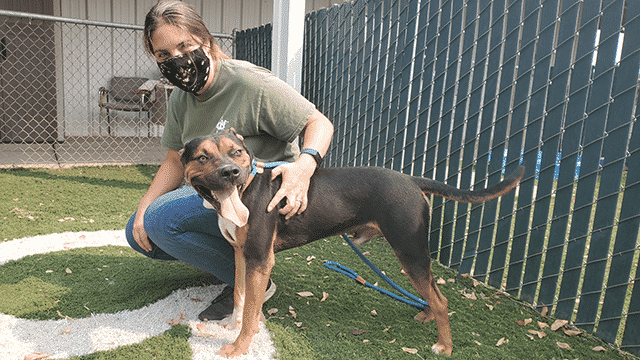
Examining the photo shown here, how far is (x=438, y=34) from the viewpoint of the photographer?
10.9 feet

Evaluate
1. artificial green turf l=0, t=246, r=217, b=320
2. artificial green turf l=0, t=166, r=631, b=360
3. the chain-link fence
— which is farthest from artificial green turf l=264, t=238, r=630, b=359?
the chain-link fence

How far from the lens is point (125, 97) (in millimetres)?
8227

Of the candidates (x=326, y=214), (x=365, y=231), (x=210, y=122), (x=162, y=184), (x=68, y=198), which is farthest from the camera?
(x=68, y=198)

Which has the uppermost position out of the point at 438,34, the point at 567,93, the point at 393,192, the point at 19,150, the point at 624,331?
the point at 438,34

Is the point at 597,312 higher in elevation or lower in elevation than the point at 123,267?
higher

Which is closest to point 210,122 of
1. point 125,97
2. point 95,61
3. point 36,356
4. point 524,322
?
point 36,356

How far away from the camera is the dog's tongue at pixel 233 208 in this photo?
1.82 metres

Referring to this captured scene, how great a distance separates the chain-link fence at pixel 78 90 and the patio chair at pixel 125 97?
2 centimetres

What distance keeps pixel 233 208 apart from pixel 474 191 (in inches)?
42.9

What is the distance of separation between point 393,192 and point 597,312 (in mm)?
1466

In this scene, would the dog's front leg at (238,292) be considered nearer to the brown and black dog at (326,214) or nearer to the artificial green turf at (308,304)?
the brown and black dog at (326,214)

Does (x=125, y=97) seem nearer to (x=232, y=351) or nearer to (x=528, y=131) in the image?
(x=232, y=351)

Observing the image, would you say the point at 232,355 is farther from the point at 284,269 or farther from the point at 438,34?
the point at 438,34

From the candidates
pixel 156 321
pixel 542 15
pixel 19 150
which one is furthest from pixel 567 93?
pixel 19 150
